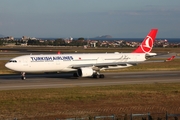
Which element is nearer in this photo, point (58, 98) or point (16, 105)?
point (16, 105)

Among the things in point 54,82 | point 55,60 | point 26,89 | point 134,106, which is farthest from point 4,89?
point 134,106

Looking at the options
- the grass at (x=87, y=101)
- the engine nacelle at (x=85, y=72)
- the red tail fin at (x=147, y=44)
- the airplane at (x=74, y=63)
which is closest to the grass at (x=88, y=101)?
the grass at (x=87, y=101)

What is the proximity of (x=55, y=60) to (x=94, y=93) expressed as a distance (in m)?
14.1

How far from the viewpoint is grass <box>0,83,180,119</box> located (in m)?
28.3

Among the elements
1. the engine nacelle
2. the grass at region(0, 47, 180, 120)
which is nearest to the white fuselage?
the engine nacelle

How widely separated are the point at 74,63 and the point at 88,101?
725 inches

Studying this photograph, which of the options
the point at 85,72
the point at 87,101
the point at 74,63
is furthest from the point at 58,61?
the point at 87,101

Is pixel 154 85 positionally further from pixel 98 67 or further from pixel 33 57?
pixel 33 57

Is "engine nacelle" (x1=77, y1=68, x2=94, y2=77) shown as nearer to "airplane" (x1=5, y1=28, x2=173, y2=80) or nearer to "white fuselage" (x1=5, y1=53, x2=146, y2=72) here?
"airplane" (x1=5, y1=28, x2=173, y2=80)

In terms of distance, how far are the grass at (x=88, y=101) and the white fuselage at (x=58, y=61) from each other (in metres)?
9.79

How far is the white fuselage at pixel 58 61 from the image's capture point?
4721 centimetres

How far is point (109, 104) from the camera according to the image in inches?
1238

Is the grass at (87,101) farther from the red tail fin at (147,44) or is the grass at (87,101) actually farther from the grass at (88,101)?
the red tail fin at (147,44)

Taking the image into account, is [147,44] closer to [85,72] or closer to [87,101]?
[85,72]
